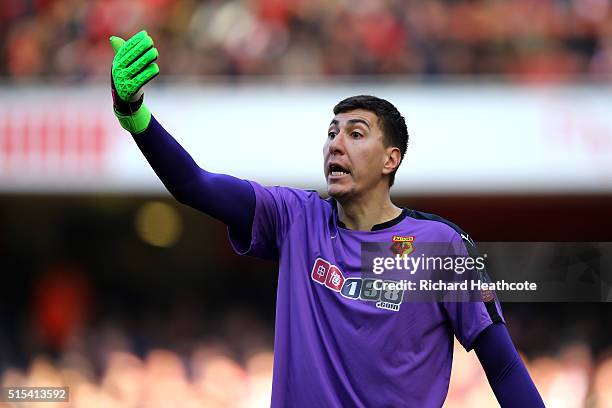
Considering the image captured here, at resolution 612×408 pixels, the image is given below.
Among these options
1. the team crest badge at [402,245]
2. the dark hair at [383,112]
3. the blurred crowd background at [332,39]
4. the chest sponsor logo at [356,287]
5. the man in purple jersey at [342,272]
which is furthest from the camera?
the blurred crowd background at [332,39]

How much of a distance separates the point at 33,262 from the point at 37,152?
2.72 m

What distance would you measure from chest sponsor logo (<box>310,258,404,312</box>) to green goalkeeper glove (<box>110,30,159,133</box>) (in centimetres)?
75

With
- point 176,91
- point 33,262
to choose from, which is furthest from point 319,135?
point 33,262

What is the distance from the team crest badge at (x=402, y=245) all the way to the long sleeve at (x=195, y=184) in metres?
0.50

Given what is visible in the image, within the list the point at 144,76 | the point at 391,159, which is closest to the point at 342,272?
the point at 391,159

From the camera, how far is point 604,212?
10.9 m

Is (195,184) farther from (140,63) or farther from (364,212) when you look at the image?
(364,212)

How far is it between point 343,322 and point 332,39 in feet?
21.9

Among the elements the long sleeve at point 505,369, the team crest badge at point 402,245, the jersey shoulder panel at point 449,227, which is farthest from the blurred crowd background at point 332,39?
the long sleeve at point 505,369

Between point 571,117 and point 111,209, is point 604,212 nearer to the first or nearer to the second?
point 571,117

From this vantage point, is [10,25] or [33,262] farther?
[33,262]

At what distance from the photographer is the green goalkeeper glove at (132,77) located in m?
3.00

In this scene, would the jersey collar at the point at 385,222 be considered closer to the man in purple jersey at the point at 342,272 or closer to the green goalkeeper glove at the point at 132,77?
the man in purple jersey at the point at 342,272

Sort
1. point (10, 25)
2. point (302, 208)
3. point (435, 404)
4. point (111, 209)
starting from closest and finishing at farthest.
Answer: point (435, 404)
point (302, 208)
point (10, 25)
point (111, 209)
